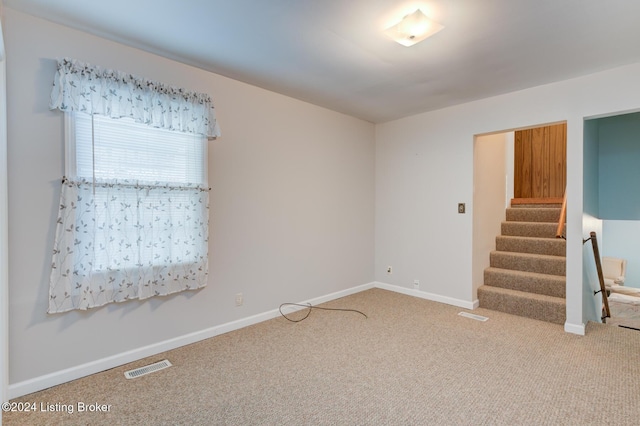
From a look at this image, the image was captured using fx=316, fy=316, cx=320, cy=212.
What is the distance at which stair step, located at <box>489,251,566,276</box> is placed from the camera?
3.69 meters

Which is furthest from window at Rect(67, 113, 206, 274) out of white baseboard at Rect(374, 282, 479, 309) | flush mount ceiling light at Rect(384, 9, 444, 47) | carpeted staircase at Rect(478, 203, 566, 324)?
carpeted staircase at Rect(478, 203, 566, 324)

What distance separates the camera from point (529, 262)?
12.8 ft

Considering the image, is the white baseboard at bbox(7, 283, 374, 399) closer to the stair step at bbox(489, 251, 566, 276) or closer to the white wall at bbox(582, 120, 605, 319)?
the stair step at bbox(489, 251, 566, 276)

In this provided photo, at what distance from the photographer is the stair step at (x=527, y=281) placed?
347 cm

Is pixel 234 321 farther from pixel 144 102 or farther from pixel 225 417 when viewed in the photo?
pixel 144 102

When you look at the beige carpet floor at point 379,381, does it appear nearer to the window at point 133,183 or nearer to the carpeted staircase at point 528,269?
the carpeted staircase at point 528,269

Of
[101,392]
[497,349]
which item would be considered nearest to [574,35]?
[497,349]

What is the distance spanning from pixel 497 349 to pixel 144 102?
3.50 m

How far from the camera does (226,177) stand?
9.93ft

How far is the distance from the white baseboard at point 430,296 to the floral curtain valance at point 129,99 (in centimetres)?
313

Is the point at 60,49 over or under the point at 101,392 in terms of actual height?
over

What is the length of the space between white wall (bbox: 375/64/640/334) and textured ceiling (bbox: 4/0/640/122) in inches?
9.0

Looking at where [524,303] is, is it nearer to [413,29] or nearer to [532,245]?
[532,245]

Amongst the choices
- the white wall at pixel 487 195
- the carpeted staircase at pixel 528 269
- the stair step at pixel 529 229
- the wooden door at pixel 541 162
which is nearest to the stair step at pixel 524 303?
the carpeted staircase at pixel 528 269
